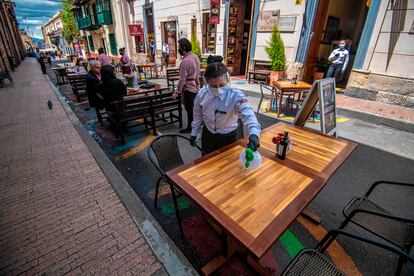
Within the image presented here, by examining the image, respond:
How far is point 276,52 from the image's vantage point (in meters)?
7.88

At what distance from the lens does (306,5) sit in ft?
22.7

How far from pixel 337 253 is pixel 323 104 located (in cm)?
174

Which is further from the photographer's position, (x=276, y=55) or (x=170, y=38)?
(x=170, y=38)

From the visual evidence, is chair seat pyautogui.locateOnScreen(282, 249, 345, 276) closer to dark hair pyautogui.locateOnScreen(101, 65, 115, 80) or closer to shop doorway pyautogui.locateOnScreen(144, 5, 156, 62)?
dark hair pyautogui.locateOnScreen(101, 65, 115, 80)

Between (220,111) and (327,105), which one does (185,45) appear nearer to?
(220,111)

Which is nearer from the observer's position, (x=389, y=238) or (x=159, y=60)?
(x=389, y=238)

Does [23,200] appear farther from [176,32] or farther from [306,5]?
[176,32]

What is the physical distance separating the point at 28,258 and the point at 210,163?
2.10m

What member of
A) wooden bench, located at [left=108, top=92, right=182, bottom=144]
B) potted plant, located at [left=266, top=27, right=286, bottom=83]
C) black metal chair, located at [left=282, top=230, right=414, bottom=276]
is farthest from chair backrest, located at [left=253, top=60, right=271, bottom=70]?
black metal chair, located at [left=282, top=230, right=414, bottom=276]

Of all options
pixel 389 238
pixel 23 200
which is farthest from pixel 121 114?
pixel 389 238

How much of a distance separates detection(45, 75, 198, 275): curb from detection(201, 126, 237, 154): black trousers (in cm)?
114

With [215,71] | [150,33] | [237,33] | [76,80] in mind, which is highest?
[150,33]

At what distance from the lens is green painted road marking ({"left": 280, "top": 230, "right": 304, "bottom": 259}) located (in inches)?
81.8

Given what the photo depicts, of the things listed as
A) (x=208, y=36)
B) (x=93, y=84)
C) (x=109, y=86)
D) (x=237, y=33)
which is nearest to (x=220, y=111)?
(x=109, y=86)
